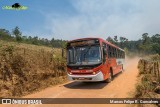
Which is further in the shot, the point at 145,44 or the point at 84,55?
the point at 145,44

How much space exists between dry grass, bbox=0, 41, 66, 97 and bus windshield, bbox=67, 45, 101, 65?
2.67 meters

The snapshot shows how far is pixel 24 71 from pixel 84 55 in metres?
3.98

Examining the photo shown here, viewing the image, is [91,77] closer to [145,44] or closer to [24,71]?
[24,71]

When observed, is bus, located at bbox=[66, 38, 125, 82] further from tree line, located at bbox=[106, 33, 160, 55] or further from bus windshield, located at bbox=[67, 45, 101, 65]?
tree line, located at bbox=[106, 33, 160, 55]

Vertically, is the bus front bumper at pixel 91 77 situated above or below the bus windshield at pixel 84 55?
below

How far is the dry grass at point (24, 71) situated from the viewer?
1168 cm

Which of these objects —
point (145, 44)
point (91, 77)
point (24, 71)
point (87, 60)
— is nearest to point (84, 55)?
point (87, 60)

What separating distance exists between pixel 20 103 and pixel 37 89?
331 centimetres

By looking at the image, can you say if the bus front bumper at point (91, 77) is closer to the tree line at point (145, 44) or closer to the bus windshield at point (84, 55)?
the bus windshield at point (84, 55)

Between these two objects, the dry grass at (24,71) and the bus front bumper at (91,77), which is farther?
the bus front bumper at (91,77)

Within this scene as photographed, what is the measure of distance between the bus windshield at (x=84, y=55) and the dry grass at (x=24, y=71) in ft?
8.77

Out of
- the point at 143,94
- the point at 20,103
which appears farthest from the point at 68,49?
the point at 143,94

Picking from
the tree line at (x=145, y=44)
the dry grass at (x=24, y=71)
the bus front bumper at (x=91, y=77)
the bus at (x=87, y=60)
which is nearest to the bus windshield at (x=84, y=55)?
the bus at (x=87, y=60)

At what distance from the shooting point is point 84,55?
13.1 meters
